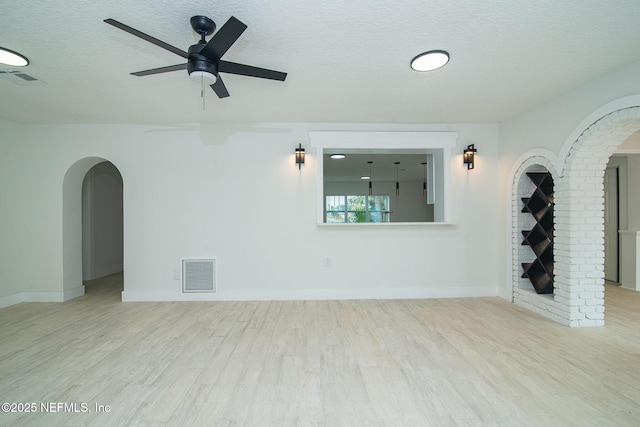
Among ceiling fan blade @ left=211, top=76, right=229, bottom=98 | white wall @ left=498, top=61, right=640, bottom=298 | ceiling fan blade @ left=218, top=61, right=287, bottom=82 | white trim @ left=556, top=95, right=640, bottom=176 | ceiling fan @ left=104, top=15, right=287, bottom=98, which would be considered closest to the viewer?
ceiling fan @ left=104, top=15, right=287, bottom=98

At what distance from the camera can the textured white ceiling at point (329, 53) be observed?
1818 millimetres

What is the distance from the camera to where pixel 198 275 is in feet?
13.4

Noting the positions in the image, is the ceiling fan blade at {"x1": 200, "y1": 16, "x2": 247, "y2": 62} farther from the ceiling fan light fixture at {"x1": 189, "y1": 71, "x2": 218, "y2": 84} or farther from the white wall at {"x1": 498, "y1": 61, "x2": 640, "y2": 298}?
the white wall at {"x1": 498, "y1": 61, "x2": 640, "y2": 298}

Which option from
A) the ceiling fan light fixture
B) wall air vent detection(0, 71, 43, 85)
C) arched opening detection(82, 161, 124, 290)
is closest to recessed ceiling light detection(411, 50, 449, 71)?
the ceiling fan light fixture

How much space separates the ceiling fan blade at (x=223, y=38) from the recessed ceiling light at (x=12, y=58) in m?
1.70

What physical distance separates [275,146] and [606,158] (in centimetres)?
375

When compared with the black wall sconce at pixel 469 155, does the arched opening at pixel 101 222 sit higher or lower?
lower

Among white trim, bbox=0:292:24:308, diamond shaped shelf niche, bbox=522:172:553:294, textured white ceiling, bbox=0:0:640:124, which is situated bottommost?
white trim, bbox=0:292:24:308

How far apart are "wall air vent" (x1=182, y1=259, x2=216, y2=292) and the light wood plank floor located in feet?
1.45

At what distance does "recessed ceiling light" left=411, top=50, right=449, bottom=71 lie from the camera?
89.8 inches

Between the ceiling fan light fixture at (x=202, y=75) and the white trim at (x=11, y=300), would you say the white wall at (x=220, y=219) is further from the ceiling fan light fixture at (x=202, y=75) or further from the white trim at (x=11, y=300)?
the ceiling fan light fixture at (x=202, y=75)

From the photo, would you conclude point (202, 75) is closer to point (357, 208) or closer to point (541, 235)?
point (541, 235)

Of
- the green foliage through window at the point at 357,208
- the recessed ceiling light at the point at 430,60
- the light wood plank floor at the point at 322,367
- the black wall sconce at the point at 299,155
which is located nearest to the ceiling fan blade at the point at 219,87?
the recessed ceiling light at the point at 430,60

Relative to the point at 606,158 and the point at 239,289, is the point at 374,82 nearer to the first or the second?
the point at 606,158
